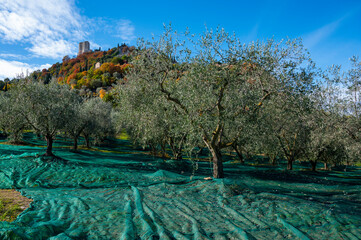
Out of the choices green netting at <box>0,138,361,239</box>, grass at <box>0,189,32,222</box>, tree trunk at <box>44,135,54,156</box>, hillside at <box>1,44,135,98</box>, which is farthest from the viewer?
hillside at <box>1,44,135,98</box>

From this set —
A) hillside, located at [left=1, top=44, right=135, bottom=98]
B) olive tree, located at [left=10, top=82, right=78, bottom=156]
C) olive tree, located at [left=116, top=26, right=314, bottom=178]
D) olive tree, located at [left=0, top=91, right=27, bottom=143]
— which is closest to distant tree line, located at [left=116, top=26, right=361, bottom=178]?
olive tree, located at [left=116, top=26, right=314, bottom=178]

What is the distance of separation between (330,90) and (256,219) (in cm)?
1324

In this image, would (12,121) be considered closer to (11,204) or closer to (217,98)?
(11,204)

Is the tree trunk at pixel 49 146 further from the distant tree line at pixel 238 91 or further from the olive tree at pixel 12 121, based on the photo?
the distant tree line at pixel 238 91

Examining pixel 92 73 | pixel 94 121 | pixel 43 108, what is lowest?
pixel 94 121

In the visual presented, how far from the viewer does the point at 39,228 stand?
5309 millimetres

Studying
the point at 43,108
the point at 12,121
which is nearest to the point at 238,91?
the point at 43,108

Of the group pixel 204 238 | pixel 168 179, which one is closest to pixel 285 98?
pixel 168 179

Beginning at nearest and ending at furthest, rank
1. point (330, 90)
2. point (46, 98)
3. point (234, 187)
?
point (234, 187)
point (330, 90)
point (46, 98)

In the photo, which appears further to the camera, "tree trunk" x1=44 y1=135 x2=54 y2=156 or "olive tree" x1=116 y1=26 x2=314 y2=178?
"tree trunk" x1=44 y1=135 x2=54 y2=156

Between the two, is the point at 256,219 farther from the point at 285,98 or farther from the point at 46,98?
the point at 46,98

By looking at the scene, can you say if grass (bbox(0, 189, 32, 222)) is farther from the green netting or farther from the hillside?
the hillside

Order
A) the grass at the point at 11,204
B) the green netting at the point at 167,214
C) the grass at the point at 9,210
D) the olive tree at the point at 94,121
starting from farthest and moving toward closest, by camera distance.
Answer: the olive tree at the point at 94,121 → the grass at the point at 11,204 → the grass at the point at 9,210 → the green netting at the point at 167,214

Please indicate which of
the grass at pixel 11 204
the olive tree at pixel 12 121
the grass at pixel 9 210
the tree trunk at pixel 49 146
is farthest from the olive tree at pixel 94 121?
the grass at pixel 9 210
